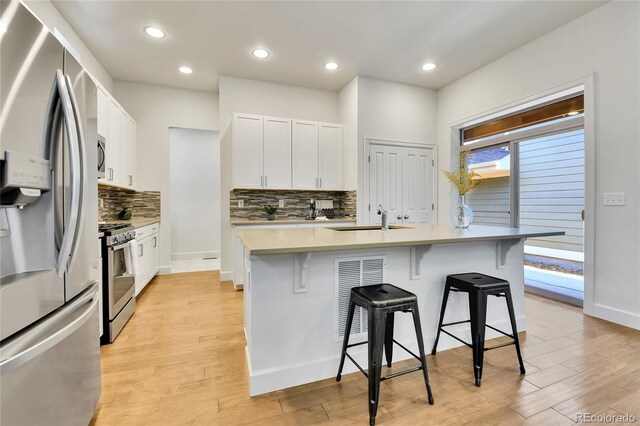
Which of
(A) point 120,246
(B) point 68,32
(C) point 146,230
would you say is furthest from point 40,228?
(B) point 68,32

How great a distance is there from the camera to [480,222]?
4543 millimetres

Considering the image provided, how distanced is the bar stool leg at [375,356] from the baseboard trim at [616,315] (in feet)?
9.12

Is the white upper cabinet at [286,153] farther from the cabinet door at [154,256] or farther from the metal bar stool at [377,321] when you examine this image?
the metal bar stool at [377,321]

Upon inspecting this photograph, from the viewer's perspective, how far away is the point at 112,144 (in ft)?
11.7

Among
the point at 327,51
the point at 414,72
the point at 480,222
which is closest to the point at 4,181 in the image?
the point at 327,51

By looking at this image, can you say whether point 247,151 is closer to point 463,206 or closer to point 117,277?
point 117,277

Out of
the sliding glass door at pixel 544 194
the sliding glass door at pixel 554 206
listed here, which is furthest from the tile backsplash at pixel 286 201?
the sliding glass door at pixel 554 206

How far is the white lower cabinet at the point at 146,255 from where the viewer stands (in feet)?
11.8

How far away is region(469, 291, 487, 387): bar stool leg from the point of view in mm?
1890

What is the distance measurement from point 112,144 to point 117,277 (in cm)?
176

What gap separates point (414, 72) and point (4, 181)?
4.62 metres

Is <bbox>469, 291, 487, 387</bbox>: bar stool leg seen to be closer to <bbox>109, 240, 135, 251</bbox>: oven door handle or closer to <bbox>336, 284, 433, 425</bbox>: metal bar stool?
<bbox>336, 284, 433, 425</bbox>: metal bar stool

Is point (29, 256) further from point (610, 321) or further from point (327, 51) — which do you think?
point (610, 321)

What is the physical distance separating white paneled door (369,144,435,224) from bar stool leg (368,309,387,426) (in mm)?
3045
